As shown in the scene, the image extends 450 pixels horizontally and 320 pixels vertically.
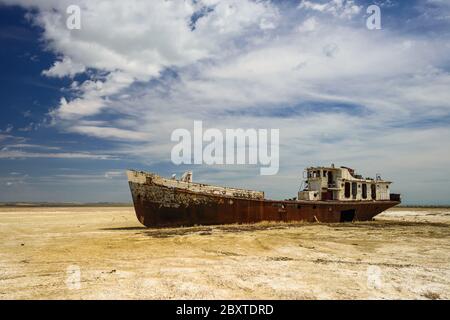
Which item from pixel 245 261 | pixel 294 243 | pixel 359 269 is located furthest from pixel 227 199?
pixel 359 269

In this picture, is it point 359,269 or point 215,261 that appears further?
point 215,261

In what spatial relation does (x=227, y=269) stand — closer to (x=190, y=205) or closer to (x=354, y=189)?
(x=190, y=205)

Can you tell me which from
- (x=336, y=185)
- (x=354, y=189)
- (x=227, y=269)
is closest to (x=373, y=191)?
(x=354, y=189)

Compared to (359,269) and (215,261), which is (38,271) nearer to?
(215,261)

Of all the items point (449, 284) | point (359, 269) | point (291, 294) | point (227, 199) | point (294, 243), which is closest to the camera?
point (291, 294)

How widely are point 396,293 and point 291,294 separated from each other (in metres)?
1.94

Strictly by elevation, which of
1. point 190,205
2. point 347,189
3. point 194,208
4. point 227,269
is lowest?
point 227,269

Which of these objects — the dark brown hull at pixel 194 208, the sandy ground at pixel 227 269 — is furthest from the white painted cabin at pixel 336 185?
the sandy ground at pixel 227 269

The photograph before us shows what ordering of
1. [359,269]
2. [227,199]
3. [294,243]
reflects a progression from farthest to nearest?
[227,199] < [294,243] < [359,269]

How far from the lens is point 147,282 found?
7234mm

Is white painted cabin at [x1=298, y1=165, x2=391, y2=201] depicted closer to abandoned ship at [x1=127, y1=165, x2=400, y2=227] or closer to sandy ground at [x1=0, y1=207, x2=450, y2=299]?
abandoned ship at [x1=127, y1=165, x2=400, y2=227]

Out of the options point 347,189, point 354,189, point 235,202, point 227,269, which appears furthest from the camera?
point 354,189

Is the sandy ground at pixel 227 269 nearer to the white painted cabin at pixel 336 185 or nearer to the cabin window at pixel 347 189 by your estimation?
the white painted cabin at pixel 336 185

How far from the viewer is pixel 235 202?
65.8 ft
